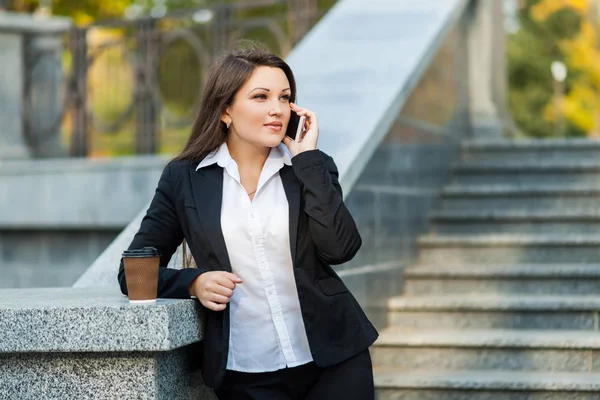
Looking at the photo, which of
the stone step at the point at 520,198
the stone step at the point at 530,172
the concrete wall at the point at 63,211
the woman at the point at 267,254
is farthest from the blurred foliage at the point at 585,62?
the woman at the point at 267,254

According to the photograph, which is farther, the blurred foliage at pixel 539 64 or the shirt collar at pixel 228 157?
the blurred foliage at pixel 539 64

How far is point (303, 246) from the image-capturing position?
3.18m

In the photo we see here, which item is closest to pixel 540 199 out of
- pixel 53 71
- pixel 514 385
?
pixel 514 385

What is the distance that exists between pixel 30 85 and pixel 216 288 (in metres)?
7.15

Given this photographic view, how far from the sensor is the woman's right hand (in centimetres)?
307

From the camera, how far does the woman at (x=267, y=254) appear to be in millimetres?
3135

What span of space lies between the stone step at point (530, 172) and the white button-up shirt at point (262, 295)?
15.2 feet

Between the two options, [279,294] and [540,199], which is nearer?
[279,294]

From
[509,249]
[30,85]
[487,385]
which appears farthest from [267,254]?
[30,85]

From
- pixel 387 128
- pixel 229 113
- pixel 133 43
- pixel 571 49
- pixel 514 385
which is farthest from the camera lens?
pixel 571 49

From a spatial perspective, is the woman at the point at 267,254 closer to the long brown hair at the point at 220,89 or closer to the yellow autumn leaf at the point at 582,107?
the long brown hair at the point at 220,89

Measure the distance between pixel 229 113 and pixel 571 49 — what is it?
32469 mm

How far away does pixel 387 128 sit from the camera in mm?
5738

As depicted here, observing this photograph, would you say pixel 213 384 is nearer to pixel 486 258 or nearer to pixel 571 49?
pixel 486 258
